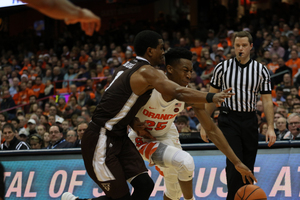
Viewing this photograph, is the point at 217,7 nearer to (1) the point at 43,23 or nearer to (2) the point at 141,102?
(1) the point at 43,23

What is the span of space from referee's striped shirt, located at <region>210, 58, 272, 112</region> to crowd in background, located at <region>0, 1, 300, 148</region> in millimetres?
2699

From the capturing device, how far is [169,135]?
448cm

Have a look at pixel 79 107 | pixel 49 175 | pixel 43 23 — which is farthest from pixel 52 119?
pixel 43 23

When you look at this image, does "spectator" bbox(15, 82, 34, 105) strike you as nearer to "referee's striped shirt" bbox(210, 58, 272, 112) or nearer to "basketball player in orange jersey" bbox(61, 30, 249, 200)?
"referee's striped shirt" bbox(210, 58, 272, 112)

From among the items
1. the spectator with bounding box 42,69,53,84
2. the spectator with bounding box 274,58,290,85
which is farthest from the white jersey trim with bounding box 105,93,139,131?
the spectator with bounding box 42,69,53,84

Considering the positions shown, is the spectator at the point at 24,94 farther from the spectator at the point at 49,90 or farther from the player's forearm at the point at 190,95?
the player's forearm at the point at 190,95

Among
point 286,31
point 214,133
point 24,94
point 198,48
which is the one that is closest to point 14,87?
point 24,94

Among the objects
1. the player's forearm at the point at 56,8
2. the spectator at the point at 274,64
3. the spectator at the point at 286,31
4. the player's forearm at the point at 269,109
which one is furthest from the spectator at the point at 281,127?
the player's forearm at the point at 56,8

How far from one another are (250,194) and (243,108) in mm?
971

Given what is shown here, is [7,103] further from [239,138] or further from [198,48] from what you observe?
[239,138]

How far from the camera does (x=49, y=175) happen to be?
6.00m

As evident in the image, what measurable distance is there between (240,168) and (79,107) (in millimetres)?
8342

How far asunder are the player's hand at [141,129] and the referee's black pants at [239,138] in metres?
0.89

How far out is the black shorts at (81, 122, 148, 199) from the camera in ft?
11.9
